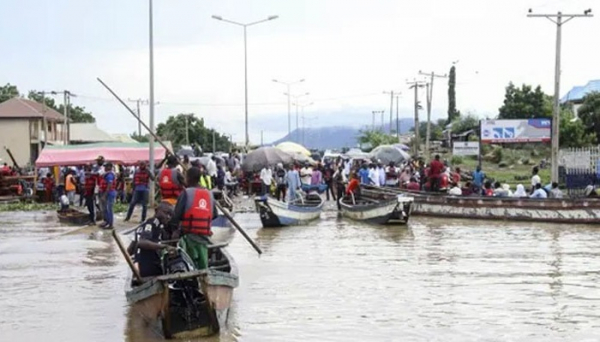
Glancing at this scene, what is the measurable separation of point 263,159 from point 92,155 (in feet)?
23.9

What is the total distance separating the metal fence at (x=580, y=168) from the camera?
3291 cm

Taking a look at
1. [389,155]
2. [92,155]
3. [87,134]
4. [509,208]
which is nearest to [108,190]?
[509,208]

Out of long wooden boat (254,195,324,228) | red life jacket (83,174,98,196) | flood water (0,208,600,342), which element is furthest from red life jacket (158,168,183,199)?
long wooden boat (254,195,324,228)

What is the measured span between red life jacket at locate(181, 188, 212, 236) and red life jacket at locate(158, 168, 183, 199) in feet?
16.0

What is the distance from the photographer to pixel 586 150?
115 feet

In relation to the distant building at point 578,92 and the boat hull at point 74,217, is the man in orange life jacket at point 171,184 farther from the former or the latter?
the distant building at point 578,92

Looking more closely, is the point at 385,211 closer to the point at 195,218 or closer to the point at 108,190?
the point at 108,190

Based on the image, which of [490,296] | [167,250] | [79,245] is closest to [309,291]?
[490,296]

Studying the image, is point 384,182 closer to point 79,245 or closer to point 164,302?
point 79,245

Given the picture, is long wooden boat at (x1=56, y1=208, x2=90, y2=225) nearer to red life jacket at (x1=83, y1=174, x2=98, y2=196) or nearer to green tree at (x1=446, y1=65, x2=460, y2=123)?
red life jacket at (x1=83, y1=174, x2=98, y2=196)

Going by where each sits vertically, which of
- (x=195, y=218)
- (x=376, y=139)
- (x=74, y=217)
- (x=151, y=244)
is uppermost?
(x=376, y=139)

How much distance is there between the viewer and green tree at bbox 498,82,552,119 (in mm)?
64500

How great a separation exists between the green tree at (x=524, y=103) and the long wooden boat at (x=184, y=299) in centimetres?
5670

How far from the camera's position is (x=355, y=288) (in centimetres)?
1384
